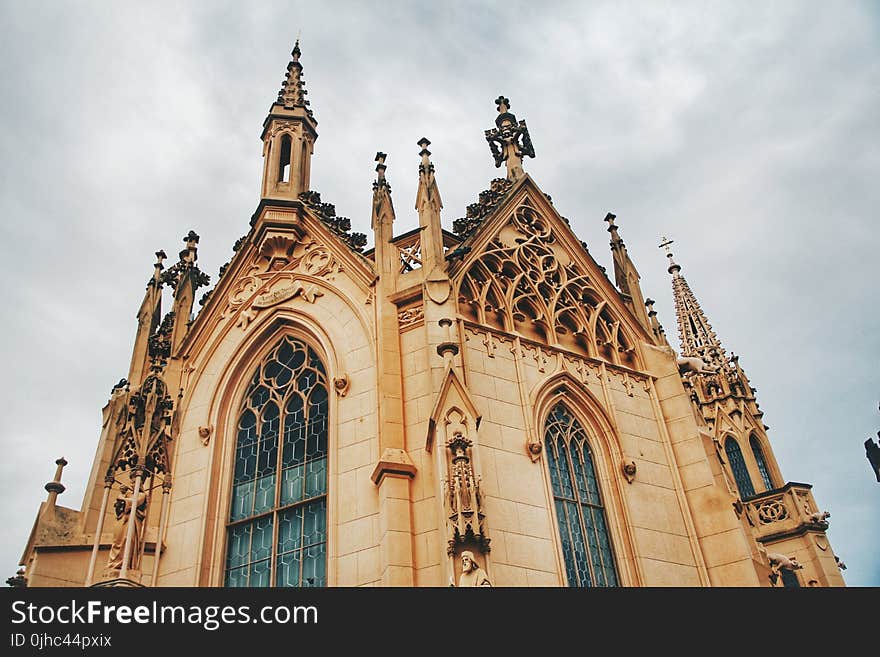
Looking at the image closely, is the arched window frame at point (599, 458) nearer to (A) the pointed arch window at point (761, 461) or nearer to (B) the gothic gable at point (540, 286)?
(B) the gothic gable at point (540, 286)

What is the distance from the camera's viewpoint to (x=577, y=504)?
615 inches

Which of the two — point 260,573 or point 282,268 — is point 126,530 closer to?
point 260,573

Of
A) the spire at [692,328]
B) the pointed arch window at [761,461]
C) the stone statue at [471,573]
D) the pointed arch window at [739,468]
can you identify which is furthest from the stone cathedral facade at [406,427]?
the spire at [692,328]

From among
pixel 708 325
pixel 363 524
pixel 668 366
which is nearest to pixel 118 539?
pixel 363 524

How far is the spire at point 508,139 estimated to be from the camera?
21562mm

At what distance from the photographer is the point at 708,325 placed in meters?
42.5

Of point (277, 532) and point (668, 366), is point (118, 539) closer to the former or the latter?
point (277, 532)

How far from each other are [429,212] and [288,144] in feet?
20.7

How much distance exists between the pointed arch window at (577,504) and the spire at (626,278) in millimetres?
4011

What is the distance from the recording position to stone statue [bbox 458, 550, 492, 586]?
38.9 feet
